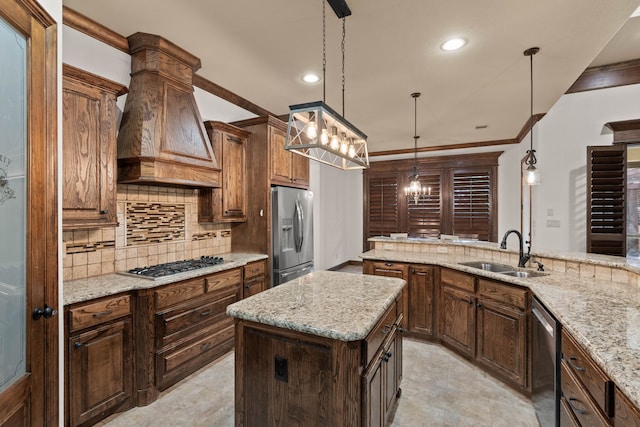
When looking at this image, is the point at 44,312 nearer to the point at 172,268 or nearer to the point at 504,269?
the point at 172,268

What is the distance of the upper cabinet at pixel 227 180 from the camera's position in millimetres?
3195

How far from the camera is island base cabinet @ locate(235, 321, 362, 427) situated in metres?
1.29

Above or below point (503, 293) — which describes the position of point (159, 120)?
above

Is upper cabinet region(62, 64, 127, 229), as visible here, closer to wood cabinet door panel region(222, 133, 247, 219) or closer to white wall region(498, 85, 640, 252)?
wood cabinet door panel region(222, 133, 247, 219)

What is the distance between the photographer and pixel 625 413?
959mm

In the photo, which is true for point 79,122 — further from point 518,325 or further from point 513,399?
point 513,399

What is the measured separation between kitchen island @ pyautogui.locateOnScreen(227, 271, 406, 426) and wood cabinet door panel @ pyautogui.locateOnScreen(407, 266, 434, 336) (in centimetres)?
159

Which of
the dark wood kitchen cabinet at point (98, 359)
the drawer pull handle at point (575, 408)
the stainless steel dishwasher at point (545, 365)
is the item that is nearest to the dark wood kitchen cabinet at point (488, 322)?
the stainless steel dishwasher at point (545, 365)

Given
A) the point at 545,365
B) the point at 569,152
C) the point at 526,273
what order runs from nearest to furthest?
the point at 545,365
the point at 526,273
the point at 569,152

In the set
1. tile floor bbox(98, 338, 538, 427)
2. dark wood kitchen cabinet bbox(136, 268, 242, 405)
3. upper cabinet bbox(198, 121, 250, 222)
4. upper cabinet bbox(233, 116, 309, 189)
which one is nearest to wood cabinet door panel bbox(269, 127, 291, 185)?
upper cabinet bbox(233, 116, 309, 189)

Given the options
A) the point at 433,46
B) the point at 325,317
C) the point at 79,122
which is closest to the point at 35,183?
the point at 79,122

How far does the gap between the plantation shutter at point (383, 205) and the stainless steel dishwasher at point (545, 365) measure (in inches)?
195

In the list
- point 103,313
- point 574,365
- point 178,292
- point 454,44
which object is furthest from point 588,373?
point 103,313

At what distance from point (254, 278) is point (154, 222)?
3.76 ft
